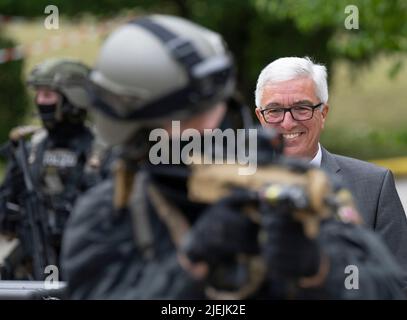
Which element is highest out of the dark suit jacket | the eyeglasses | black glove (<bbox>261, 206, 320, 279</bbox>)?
the eyeglasses

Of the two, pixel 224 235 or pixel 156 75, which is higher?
pixel 156 75

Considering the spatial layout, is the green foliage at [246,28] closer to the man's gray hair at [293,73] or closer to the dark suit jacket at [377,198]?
the man's gray hair at [293,73]

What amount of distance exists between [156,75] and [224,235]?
401mm

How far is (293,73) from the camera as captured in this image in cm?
532

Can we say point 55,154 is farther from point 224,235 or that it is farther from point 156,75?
point 224,235

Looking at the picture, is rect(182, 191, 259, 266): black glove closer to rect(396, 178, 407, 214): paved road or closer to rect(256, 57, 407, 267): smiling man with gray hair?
rect(256, 57, 407, 267): smiling man with gray hair

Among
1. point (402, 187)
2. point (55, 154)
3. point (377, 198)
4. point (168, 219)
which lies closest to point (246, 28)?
point (402, 187)

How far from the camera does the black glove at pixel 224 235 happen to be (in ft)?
8.19

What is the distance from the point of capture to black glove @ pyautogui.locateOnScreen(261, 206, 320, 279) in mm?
2445

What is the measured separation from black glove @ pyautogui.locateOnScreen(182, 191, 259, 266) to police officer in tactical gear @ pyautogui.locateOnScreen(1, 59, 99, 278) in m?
5.02

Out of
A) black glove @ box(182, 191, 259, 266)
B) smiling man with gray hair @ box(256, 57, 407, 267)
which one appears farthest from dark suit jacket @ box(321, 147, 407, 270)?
black glove @ box(182, 191, 259, 266)

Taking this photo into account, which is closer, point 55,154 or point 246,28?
point 55,154
